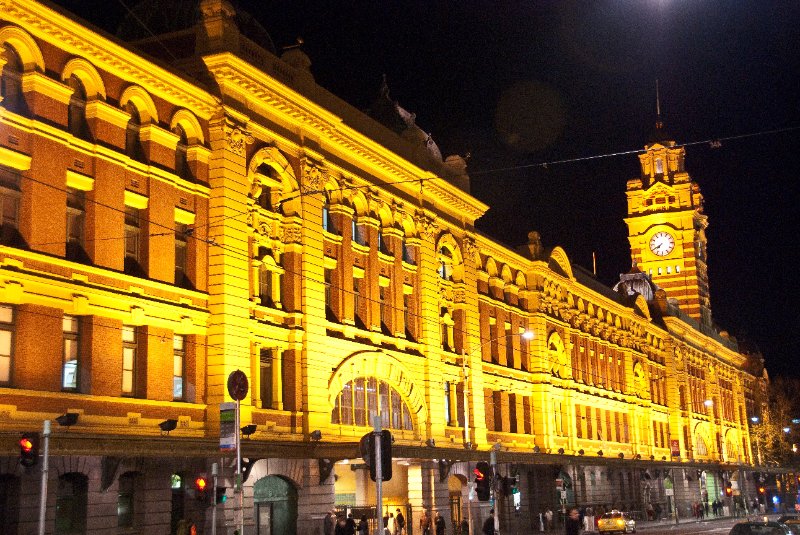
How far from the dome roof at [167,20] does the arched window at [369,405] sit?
1409 centimetres

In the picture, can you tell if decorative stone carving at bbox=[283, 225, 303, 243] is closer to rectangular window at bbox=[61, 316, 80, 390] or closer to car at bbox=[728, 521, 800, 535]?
rectangular window at bbox=[61, 316, 80, 390]

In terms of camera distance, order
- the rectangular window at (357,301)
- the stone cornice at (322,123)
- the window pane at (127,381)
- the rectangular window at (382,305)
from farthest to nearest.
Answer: the rectangular window at (382,305)
the rectangular window at (357,301)
the stone cornice at (322,123)
the window pane at (127,381)

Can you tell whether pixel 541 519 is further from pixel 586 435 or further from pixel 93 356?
pixel 93 356

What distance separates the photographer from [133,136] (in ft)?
112

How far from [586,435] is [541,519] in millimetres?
13837

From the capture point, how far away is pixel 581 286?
245ft

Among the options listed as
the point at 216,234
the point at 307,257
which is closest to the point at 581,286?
the point at 307,257

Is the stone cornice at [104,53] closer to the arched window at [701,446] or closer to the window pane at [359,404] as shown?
the window pane at [359,404]

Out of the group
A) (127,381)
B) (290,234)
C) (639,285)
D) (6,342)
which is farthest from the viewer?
(639,285)

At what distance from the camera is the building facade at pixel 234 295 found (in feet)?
96.9

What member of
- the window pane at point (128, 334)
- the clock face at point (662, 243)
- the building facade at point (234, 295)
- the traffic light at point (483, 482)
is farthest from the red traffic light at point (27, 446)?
the clock face at point (662, 243)

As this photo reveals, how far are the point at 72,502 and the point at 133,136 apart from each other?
11.6 metres

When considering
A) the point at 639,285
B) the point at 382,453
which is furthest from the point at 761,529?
the point at 639,285

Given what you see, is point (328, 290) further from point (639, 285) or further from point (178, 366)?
point (639, 285)
